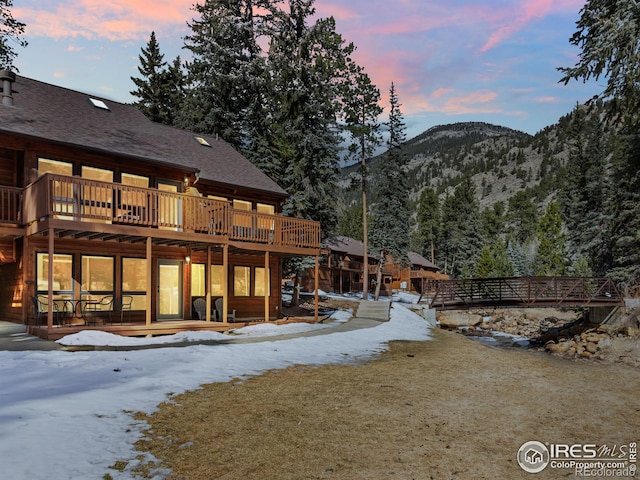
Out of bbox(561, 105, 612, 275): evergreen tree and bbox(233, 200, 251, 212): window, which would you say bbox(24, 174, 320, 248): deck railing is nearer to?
bbox(233, 200, 251, 212): window

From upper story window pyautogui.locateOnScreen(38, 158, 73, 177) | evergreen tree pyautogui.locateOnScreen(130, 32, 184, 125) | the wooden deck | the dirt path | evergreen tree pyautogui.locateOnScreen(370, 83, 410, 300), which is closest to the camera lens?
the dirt path

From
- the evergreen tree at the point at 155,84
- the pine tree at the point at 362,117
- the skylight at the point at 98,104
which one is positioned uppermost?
the evergreen tree at the point at 155,84

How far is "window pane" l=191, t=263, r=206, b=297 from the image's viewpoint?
18484mm

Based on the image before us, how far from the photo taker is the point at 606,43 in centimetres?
1387

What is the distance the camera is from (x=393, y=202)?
128 feet

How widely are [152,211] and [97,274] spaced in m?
3.10

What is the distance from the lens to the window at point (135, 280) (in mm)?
16031

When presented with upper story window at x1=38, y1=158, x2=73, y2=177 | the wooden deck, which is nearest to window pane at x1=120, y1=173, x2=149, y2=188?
upper story window at x1=38, y1=158, x2=73, y2=177

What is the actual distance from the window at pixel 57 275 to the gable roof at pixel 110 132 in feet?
12.4

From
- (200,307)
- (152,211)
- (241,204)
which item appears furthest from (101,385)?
(241,204)

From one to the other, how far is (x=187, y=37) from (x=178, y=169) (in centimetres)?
2253

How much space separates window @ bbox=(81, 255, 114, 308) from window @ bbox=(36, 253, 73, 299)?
1.45ft

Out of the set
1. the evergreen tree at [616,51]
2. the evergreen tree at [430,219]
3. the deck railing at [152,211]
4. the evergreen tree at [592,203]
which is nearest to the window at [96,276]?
the deck railing at [152,211]

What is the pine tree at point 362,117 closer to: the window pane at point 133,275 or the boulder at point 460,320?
the boulder at point 460,320
